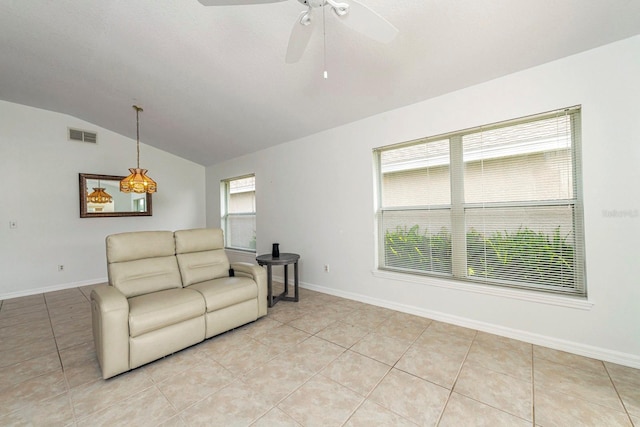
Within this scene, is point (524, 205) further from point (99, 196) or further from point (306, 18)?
point (99, 196)

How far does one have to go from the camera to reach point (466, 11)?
184cm

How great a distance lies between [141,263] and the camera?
2602mm

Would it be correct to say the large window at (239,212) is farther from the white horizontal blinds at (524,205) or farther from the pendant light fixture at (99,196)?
the white horizontal blinds at (524,205)

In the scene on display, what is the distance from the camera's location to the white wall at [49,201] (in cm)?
401

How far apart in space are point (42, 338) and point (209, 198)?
3.97 metres

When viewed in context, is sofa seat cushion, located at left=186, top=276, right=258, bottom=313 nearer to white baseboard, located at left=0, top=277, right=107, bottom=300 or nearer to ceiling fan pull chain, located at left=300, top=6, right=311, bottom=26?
ceiling fan pull chain, located at left=300, top=6, right=311, bottom=26

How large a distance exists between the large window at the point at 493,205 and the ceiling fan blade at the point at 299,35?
6.13 feet

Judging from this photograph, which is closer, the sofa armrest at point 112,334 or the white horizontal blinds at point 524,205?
the sofa armrest at point 112,334

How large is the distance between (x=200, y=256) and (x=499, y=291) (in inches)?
128

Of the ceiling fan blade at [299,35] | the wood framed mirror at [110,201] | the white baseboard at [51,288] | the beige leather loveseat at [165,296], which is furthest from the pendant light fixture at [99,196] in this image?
the ceiling fan blade at [299,35]

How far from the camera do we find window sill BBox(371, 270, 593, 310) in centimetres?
215

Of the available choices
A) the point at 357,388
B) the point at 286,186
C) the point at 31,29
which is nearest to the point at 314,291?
the point at 286,186

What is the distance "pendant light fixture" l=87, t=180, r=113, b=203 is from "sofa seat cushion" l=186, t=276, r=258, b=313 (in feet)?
11.7

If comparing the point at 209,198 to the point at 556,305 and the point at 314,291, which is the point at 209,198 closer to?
the point at 314,291
